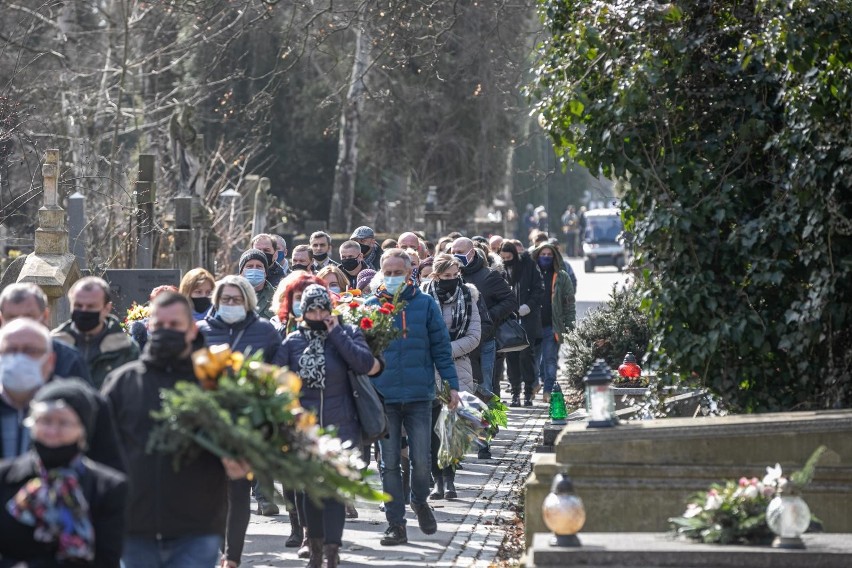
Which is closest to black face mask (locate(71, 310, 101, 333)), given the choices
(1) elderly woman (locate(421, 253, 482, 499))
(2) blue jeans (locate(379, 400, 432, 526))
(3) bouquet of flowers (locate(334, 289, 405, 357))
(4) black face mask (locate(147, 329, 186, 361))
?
(4) black face mask (locate(147, 329, 186, 361))

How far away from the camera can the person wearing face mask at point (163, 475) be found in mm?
6312

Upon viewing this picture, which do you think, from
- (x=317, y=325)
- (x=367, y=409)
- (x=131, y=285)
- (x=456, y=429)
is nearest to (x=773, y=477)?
(x=367, y=409)

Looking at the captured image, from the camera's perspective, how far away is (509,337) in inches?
620

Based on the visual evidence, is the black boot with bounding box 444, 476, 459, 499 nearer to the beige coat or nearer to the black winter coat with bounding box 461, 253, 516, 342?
the beige coat

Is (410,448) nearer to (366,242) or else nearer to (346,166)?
(366,242)

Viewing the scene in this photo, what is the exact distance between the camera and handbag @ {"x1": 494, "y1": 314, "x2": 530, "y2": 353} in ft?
51.6

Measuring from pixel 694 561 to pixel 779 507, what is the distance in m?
0.49

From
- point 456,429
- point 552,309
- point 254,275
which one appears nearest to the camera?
point 456,429

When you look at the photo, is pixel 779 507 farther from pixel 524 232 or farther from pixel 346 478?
pixel 524 232

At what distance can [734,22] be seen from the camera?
1074 centimetres

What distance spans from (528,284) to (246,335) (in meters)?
9.24

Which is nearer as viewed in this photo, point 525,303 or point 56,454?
point 56,454

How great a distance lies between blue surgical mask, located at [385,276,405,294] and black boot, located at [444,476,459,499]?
2.28m

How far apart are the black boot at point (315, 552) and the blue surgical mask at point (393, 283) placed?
2187 millimetres
